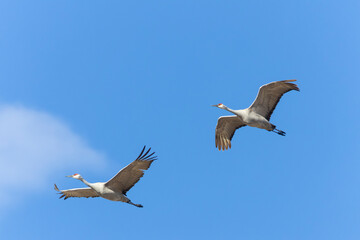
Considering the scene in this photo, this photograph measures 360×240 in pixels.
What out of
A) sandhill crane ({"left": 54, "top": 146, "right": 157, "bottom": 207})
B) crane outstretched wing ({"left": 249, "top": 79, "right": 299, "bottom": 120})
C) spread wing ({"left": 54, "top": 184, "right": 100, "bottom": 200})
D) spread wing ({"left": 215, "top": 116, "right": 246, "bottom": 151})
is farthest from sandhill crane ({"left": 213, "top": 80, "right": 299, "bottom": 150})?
spread wing ({"left": 54, "top": 184, "right": 100, "bottom": 200})

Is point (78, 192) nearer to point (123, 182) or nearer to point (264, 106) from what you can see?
point (123, 182)

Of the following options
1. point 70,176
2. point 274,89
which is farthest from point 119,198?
point 274,89

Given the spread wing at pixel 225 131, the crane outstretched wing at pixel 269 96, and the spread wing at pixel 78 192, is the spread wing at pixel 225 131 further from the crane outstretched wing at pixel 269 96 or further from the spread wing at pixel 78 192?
the spread wing at pixel 78 192

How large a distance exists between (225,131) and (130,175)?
255 inches

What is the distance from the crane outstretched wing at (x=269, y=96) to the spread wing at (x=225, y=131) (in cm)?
209

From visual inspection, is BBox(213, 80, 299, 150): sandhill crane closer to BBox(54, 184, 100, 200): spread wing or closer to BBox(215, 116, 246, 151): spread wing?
BBox(215, 116, 246, 151): spread wing

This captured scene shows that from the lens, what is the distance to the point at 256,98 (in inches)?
954

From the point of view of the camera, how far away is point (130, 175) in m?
22.5

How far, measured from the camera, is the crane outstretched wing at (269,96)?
2356 centimetres

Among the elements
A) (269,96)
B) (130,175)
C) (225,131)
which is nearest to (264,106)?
(269,96)

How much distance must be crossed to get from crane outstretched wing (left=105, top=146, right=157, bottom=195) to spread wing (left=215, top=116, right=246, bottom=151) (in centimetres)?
583

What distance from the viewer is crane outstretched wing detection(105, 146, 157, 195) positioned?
71.8ft

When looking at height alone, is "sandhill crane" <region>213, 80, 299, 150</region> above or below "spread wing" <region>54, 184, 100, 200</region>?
above

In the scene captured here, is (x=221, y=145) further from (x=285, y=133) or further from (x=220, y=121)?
(x=285, y=133)
